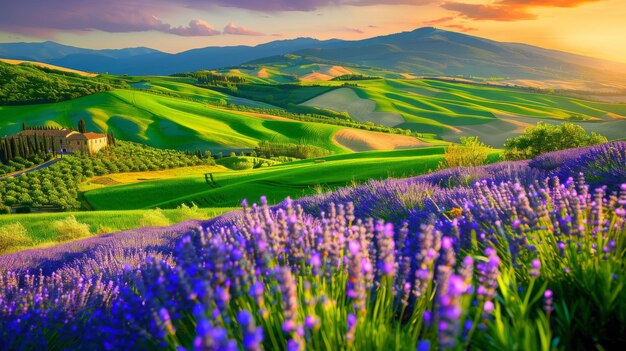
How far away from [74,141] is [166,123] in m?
25.7

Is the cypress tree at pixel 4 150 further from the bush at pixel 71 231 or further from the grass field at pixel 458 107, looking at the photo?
the grass field at pixel 458 107

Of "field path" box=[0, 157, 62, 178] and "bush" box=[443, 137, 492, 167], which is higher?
"bush" box=[443, 137, 492, 167]

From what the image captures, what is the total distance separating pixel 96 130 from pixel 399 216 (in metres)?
84.9

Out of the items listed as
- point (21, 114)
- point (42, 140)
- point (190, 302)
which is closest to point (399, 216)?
point (190, 302)

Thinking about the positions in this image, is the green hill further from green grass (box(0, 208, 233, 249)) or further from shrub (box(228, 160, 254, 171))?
green grass (box(0, 208, 233, 249))

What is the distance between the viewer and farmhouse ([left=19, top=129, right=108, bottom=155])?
62.8 metres

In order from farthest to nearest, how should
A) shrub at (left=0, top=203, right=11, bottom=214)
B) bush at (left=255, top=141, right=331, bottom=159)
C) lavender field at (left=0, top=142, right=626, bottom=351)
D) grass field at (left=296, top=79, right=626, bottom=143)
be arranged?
grass field at (left=296, top=79, right=626, bottom=143) → bush at (left=255, top=141, right=331, bottom=159) → shrub at (left=0, top=203, right=11, bottom=214) → lavender field at (left=0, top=142, right=626, bottom=351)

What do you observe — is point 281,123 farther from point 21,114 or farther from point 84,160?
point 21,114

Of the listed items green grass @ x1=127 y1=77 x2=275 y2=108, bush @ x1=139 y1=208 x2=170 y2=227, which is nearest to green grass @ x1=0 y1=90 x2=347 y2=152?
green grass @ x1=127 y1=77 x2=275 y2=108

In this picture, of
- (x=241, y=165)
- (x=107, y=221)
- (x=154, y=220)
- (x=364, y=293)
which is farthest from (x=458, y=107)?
(x=364, y=293)

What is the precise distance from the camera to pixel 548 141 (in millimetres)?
24500

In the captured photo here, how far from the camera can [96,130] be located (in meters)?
79.9

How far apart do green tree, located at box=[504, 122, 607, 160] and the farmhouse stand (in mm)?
56624

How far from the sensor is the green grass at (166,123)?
81.2 m
